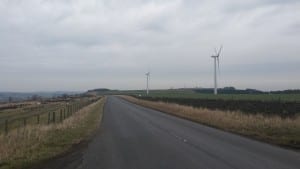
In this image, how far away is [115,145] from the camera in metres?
19.1

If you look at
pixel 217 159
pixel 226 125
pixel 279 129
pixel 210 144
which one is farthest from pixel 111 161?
pixel 226 125

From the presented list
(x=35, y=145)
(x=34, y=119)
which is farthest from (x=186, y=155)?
(x=34, y=119)

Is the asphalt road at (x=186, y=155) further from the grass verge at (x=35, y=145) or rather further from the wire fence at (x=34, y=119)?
the wire fence at (x=34, y=119)

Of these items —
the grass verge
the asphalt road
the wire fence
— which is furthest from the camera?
the wire fence

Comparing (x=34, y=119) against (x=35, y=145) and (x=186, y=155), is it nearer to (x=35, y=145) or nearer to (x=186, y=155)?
(x=35, y=145)

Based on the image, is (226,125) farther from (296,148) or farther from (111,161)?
(111,161)

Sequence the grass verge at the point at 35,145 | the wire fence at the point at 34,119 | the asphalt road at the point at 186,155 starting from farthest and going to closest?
the wire fence at the point at 34,119, the grass verge at the point at 35,145, the asphalt road at the point at 186,155

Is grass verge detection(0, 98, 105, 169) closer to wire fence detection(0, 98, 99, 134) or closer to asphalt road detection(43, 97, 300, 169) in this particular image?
asphalt road detection(43, 97, 300, 169)

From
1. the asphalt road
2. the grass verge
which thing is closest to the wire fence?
the grass verge

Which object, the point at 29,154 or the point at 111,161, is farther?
the point at 29,154

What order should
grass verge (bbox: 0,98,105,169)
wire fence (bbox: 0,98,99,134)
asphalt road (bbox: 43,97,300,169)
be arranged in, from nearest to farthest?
asphalt road (bbox: 43,97,300,169) < grass verge (bbox: 0,98,105,169) < wire fence (bbox: 0,98,99,134)

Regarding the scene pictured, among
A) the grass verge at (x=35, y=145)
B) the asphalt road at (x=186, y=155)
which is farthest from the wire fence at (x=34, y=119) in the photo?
the asphalt road at (x=186, y=155)

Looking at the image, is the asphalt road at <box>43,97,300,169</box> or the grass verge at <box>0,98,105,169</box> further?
the grass verge at <box>0,98,105,169</box>

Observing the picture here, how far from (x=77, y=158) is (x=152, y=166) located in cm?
361
